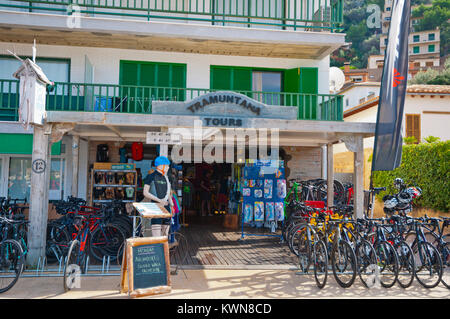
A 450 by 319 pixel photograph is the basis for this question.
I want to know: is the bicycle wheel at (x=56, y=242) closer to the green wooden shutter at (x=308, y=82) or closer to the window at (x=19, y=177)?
the window at (x=19, y=177)

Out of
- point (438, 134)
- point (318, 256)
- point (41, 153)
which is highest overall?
point (438, 134)

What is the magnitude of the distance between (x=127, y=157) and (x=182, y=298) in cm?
870

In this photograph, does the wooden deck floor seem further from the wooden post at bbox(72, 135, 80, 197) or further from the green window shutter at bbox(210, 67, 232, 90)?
the green window shutter at bbox(210, 67, 232, 90)

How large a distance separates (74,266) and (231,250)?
13.0ft

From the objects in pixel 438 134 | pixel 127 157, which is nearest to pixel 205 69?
pixel 127 157

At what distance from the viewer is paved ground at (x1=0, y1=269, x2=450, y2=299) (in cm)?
577

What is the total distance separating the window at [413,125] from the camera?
20391 mm

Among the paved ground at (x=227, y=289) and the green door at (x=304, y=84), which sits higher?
the green door at (x=304, y=84)

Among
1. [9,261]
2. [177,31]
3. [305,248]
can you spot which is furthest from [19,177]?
[305,248]

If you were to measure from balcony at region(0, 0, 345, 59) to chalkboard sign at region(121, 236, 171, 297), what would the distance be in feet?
24.1

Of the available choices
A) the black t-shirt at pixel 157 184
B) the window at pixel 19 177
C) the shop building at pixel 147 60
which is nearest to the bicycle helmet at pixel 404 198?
the shop building at pixel 147 60

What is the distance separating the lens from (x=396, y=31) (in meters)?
8.34

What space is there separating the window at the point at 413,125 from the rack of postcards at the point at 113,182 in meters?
15.3
